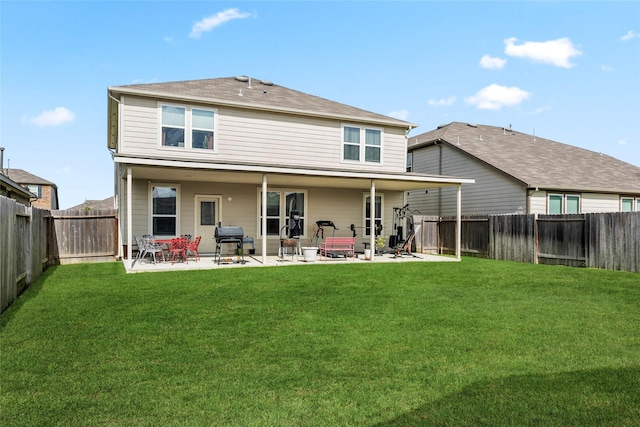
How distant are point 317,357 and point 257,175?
29.6 feet

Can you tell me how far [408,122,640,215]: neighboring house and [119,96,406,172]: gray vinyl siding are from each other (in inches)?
188

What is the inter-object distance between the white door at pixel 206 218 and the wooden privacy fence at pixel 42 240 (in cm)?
257

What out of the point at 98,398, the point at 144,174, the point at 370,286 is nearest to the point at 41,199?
the point at 144,174

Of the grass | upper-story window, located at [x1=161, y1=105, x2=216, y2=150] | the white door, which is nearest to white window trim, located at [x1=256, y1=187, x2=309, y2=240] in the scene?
the white door

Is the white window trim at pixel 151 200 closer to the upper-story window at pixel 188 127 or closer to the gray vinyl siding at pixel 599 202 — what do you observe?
the upper-story window at pixel 188 127

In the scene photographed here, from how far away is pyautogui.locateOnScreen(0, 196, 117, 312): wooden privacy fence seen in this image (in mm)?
6262

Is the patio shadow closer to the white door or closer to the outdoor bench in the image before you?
the outdoor bench

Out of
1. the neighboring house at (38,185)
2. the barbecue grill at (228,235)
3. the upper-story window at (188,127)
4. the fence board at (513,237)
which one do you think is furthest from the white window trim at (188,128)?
the neighboring house at (38,185)

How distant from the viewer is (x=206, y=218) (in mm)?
14250

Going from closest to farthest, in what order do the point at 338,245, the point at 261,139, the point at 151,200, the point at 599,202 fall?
the point at 151,200 < the point at 338,245 < the point at 261,139 < the point at 599,202

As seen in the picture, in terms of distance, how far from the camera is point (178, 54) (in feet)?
44.0

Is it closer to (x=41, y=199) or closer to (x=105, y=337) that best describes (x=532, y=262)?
(x=105, y=337)

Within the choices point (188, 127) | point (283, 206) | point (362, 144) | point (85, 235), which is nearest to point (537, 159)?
point (362, 144)

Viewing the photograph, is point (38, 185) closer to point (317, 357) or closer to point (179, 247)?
point (179, 247)
